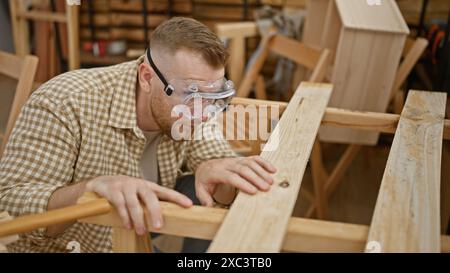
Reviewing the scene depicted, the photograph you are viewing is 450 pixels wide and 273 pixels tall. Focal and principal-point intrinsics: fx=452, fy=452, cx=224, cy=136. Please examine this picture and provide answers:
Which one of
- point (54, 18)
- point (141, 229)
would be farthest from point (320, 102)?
point (54, 18)

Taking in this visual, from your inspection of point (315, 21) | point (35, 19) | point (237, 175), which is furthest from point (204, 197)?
point (35, 19)

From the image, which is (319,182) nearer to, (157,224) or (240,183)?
(240,183)

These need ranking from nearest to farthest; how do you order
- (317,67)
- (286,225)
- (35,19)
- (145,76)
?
(286,225), (145,76), (317,67), (35,19)

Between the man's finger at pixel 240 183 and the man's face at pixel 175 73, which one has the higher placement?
the man's face at pixel 175 73

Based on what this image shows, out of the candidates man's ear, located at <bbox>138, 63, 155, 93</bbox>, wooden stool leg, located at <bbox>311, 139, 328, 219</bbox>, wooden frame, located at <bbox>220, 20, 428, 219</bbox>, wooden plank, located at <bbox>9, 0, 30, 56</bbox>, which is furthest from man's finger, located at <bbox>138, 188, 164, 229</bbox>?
wooden plank, located at <bbox>9, 0, 30, 56</bbox>

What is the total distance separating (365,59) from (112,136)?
44.4 inches

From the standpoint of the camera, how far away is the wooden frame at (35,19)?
2.99m

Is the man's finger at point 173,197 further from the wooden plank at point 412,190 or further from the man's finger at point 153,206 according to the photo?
the wooden plank at point 412,190

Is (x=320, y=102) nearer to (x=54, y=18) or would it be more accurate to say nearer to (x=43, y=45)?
(x=54, y=18)

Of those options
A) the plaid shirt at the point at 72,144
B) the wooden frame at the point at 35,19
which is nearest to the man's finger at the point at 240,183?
the plaid shirt at the point at 72,144

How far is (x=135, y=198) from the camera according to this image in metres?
0.71

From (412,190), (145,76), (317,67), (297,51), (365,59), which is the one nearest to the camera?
(412,190)

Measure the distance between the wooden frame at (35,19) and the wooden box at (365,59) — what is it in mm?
1814
